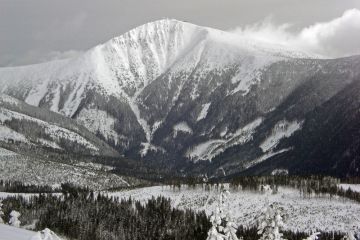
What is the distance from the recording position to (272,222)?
33.5m

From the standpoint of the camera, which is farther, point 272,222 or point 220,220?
point 272,222

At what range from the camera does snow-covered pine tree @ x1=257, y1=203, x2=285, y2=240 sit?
32844 mm

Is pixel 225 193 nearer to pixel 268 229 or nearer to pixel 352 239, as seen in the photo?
pixel 268 229

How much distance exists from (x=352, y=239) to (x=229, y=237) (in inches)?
304

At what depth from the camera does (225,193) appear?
35.2 metres

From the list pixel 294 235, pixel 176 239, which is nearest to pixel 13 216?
pixel 176 239

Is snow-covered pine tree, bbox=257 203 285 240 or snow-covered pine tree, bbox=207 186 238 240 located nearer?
snow-covered pine tree, bbox=257 203 285 240

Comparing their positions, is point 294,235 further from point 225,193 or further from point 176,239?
point 225,193

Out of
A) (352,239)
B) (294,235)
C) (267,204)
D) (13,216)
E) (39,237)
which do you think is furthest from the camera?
(294,235)

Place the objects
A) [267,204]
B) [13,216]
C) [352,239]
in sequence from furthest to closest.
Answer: [13,216]
[352,239]
[267,204]

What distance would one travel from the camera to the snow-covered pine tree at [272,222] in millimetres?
32844

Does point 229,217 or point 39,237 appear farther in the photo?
point 229,217

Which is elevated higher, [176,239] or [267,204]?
[267,204]

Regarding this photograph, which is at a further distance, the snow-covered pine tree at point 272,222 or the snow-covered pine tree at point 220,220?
the snow-covered pine tree at point 220,220
